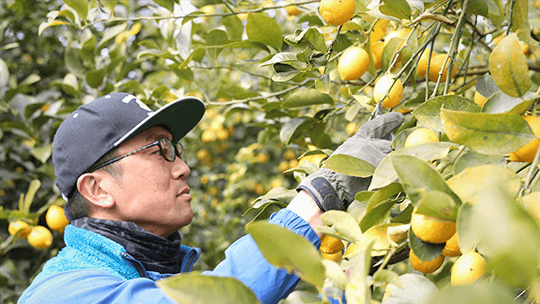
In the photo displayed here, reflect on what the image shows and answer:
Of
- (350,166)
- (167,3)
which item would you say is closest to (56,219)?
(167,3)

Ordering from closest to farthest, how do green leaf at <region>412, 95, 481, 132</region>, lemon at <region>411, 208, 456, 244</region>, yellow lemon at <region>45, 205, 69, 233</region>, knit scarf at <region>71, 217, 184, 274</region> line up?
1. lemon at <region>411, 208, 456, 244</region>
2. green leaf at <region>412, 95, 481, 132</region>
3. knit scarf at <region>71, 217, 184, 274</region>
4. yellow lemon at <region>45, 205, 69, 233</region>

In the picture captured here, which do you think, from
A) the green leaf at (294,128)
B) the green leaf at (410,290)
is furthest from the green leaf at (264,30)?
the green leaf at (410,290)

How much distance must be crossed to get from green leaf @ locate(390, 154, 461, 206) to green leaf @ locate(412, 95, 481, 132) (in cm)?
19

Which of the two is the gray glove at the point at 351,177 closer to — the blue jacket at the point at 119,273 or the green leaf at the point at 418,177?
the blue jacket at the point at 119,273

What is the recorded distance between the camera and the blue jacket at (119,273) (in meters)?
0.85

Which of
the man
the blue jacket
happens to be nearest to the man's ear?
the man

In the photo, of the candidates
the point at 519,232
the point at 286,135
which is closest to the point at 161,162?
the point at 286,135

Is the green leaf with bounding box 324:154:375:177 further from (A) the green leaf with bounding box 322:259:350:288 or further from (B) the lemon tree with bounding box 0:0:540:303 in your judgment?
(A) the green leaf with bounding box 322:259:350:288

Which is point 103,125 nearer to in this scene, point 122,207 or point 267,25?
point 122,207

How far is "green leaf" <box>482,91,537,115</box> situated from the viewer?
0.50 meters

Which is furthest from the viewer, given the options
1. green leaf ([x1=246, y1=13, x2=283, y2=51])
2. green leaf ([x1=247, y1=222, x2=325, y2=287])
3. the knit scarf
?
the knit scarf

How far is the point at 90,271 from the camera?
1.02 m

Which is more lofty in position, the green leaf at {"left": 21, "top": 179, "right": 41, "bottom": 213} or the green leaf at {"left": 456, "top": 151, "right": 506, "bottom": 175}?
the green leaf at {"left": 456, "top": 151, "right": 506, "bottom": 175}

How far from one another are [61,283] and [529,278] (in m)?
0.96
